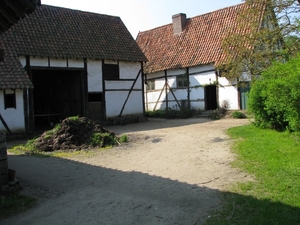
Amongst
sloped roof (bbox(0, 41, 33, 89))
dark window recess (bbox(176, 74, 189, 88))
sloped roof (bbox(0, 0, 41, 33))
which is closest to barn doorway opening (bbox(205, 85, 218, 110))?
dark window recess (bbox(176, 74, 189, 88))

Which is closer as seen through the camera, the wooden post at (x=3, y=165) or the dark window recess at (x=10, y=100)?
the wooden post at (x=3, y=165)

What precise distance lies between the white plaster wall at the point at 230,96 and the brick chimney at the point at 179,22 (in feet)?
23.8

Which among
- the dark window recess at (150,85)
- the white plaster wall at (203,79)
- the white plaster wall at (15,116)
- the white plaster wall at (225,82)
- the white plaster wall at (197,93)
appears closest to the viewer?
the white plaster wall at (15,116)

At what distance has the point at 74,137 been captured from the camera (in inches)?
450

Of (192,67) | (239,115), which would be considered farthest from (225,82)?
(192,67)

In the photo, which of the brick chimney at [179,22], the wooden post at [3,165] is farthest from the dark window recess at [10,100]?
the brick chimney at [179,22]

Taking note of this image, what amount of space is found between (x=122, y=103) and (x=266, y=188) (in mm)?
14612

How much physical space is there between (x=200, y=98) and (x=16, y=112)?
1217 cm

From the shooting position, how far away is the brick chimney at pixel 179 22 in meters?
25.2

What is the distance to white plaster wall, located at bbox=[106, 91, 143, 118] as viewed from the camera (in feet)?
62.1

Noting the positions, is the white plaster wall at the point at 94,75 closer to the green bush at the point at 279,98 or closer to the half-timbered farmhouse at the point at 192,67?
the half-timbered farmhouse at the point at 192,67

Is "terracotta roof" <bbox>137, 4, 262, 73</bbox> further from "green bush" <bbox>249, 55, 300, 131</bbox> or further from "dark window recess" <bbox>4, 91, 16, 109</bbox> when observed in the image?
"dark window recess" <bbox>4, 91, 16, 109</bbox>

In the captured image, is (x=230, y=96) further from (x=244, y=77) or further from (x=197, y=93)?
(x=197, y=93)

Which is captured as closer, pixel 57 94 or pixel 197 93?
pixel 57 94
